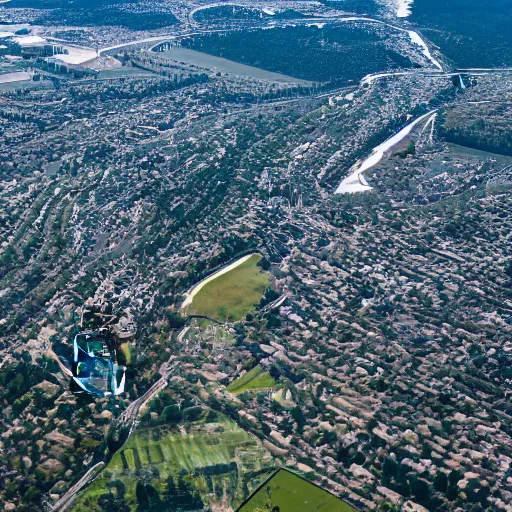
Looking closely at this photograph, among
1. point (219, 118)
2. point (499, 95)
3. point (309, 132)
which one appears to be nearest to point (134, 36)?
point (219, 118)

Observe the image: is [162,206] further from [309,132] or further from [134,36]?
[134,36]

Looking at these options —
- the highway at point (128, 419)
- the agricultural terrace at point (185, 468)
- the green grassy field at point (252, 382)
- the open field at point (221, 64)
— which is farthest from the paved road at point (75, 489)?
the open field at point (221, 64)

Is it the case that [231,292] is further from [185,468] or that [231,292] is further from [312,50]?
[312,50]

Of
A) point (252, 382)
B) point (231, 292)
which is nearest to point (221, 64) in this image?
point (231, 292)

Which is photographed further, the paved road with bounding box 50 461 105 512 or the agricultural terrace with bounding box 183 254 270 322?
the agricultural terrace with bounding box 183 254 270 322

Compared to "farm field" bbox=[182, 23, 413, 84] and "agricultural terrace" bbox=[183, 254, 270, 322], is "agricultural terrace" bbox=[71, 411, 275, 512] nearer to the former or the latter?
"agricultural terrace" bbox=[183, 254, 270, 322]

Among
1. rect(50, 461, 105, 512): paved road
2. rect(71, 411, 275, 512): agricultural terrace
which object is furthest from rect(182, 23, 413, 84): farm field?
rect(50, 461, 105, 512): paved road

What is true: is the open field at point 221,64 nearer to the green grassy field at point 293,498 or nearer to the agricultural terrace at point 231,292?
the agricultural terrace at point 231,292
